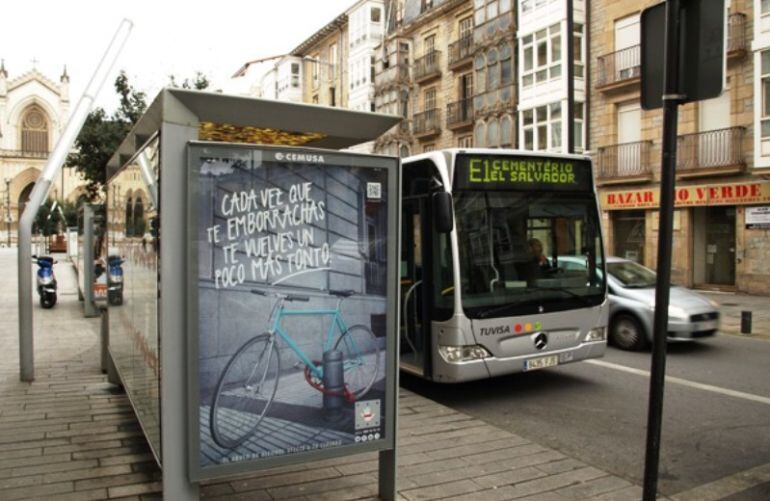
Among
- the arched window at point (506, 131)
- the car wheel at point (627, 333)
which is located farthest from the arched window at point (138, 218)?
the arched window at point (506, 131)

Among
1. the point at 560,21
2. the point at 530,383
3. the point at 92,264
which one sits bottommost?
the point at 530,383

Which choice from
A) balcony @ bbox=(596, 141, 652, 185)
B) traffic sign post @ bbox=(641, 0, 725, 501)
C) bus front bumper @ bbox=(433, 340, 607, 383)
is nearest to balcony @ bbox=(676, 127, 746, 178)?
balcony @ bbox=(596, 141, 652, 185)

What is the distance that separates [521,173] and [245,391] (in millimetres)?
4645

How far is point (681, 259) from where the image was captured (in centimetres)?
2366

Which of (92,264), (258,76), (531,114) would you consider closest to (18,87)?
(258,76)

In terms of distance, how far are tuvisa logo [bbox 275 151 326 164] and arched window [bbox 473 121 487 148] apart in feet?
97.5

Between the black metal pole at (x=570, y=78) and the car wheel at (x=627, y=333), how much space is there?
17336mm

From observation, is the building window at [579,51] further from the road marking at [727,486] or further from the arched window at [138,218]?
the arched window at [138,218]

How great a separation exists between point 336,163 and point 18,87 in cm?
10187

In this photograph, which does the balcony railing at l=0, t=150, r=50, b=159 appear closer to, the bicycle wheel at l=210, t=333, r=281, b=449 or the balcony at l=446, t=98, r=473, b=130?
the balcony at l=446, t=98, r=473, b=130

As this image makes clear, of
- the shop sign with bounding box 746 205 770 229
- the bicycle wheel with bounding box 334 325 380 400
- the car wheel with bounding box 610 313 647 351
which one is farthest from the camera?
the shop sign with bounding box 746 205 770 229

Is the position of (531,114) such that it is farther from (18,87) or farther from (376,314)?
(18,87)

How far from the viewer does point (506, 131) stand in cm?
3131

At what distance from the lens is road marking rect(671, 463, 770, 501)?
462 centimetres
